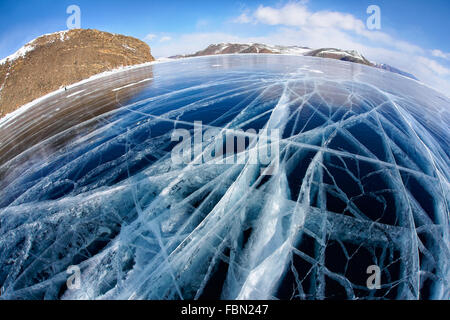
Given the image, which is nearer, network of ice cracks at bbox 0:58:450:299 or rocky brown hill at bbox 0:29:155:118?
network of ice cracks at bbox 0:58:450:299

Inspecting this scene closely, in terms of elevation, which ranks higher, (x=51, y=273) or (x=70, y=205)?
(x=70, y=205)

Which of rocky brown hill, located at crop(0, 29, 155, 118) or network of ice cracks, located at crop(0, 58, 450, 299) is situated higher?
rocky brown hill, located at crop(0, 29, 155, 118)

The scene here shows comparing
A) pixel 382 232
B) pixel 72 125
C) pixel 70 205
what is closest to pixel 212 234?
pixel 382 232

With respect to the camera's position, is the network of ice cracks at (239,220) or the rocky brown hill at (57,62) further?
the rocky brown hill at (57,62)

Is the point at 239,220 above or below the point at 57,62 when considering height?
below
